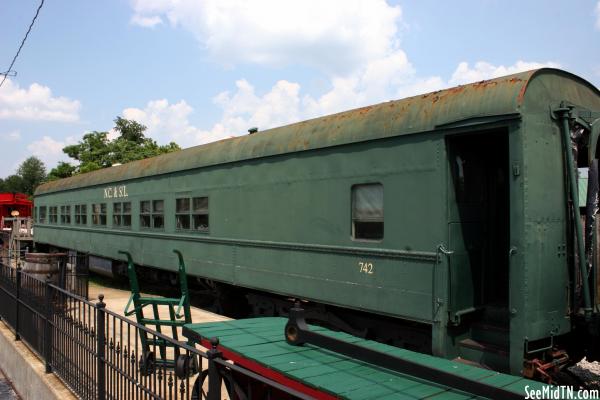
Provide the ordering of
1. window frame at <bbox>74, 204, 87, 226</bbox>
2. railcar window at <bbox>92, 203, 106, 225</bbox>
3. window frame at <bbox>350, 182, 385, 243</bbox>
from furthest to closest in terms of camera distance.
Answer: window frame at <bbox>74, 204, 87, 226</bbox>, railcar window at <bbox>92, 203, 106, 225</bbox>, window frame at <bbox>350, 182, 385, 243</bbox>

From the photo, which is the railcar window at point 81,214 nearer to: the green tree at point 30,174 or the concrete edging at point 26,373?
the concrete edging at point 26,373

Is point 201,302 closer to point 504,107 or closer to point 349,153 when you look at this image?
point 349,153

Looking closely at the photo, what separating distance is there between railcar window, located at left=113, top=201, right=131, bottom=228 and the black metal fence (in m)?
4.47

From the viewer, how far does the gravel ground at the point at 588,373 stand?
602 centimetres

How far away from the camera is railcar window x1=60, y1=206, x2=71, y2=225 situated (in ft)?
56.9

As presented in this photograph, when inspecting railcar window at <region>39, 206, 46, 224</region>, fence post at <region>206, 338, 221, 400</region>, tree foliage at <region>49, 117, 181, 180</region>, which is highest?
tree foliage at <region>49, 117, 181, 180</region>

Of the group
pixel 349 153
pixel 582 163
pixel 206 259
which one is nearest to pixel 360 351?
pixel 349 153

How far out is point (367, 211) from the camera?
6.11 m

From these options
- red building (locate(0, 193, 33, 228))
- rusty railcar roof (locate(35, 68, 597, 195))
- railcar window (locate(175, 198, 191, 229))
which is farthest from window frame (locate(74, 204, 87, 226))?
red building (locate(0, 193, 33, 228))

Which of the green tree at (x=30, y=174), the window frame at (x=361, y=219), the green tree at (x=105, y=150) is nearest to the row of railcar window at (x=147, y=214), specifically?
the window frame at (x=361, y=219)

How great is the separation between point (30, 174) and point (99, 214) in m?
98.5

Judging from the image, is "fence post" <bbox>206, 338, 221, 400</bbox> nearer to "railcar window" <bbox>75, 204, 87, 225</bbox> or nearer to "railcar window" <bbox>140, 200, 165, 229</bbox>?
"railcar window" <bbox>140, 200, 165, 229</bbox>

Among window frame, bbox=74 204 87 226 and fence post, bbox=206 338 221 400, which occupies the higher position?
window frame, bbox=74 204 87 226

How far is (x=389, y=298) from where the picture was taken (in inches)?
220
